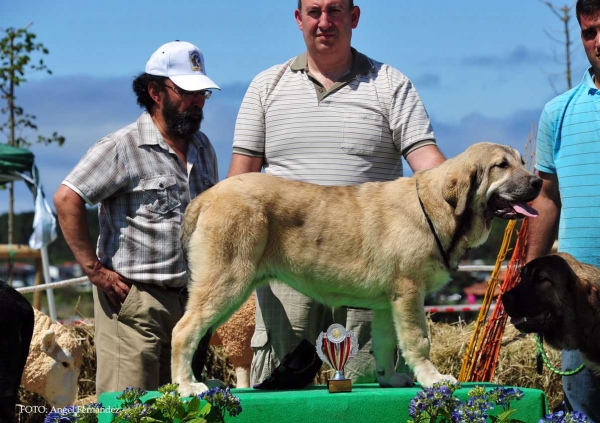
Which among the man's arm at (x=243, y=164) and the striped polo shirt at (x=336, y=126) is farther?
the man's arm at (x=243, y=164)

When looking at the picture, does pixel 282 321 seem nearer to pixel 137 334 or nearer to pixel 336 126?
pixel 137 334

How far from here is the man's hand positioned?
Result: 18.9ft

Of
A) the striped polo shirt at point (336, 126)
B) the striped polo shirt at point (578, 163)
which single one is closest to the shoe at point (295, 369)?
the striped polo shirt at point (336, 126)

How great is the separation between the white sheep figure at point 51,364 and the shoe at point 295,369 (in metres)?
2.60

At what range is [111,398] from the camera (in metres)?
5.07

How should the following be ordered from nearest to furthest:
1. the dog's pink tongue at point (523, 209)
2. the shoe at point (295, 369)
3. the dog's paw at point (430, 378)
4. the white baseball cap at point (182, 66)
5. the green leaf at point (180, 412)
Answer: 1. the green leaf at point (180, 412)
2. the dog's pink tongue at point (523, 209)
3. the dog's paw at point (430, 378)
4. the shoe at point (295, 369)
5. the white baseball cap at point (182, 66)

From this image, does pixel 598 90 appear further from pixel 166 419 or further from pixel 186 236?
pixel 166 419

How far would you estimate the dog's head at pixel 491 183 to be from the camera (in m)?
4.58

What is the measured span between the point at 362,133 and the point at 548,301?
160cm

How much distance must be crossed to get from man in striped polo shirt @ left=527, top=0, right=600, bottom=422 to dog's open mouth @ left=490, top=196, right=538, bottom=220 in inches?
30.0

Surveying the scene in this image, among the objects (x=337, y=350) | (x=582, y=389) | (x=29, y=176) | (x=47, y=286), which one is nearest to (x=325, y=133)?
(x=337, y=350)

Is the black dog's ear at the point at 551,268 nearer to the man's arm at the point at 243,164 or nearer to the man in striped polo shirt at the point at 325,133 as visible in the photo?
the man in striped polo shirt at the point at 325,133

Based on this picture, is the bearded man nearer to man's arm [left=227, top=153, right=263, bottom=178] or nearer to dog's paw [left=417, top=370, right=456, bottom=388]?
man's arm [left=227, top=153, right=263, bottom=178]

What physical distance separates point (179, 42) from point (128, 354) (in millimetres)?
2232
